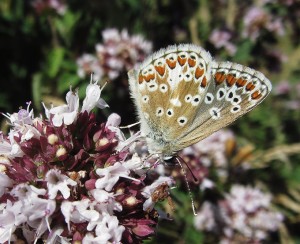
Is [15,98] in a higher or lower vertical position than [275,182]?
higher

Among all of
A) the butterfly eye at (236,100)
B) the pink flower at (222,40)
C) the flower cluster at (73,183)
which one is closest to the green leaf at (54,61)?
the pink flower at (222,40)

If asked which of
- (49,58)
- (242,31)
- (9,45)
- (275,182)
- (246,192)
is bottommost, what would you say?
(246,192)

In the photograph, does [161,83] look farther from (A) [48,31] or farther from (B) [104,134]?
(A) [48,31]

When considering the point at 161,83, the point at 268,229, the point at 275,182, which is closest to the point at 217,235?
the point at 268,229

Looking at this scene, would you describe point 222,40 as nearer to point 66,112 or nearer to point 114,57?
point 114,57

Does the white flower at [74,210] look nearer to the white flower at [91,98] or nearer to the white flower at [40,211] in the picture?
the white flower at [40,211]

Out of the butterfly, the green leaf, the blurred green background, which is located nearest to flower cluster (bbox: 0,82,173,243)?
the butterfly

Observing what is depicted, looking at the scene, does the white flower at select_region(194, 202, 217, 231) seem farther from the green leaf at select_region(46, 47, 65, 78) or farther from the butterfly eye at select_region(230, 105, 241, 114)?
the green leaf at select_region(46, 47, 65, 78)
